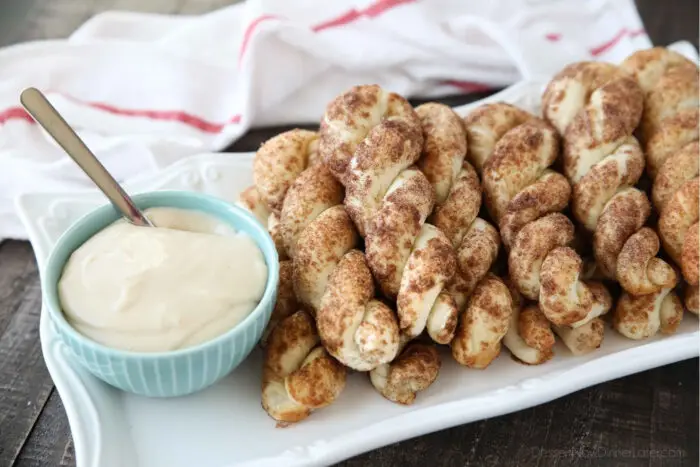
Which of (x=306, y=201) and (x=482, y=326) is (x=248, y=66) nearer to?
(x=306, y=201)

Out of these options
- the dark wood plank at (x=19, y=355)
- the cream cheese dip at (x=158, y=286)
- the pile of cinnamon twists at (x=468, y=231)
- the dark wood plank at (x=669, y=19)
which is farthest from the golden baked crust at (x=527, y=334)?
the dark wood plank at (x=669, y=19)

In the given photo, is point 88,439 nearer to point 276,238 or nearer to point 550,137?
point 276,238

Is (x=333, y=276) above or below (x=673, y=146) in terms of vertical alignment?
above

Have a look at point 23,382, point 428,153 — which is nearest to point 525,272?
point 428,153

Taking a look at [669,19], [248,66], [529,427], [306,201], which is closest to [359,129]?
[306,201]

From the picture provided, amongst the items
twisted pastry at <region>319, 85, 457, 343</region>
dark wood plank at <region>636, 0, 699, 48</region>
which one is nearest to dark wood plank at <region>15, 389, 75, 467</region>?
twisted pastry at <region>319, 85, 457, 343</region>

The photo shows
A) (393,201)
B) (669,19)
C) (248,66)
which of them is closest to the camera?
(393,201)

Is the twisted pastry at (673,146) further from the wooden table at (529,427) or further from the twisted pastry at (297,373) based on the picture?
the twisted pastry at (297,373)
